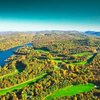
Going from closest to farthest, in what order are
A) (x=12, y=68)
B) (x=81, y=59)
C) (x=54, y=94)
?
1. (x=54, y=94)
2. (x=12, y=68)
3. (x=81, y=59)

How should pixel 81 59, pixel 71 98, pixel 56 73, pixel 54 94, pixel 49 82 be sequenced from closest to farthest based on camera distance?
pixel 71 98 → pixel 54 94 → pixel 49 82 → pixel 56 73 → pixel 81 59

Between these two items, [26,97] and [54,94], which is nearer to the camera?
[26,97]

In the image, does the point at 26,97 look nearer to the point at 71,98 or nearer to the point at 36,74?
the point at 71,98

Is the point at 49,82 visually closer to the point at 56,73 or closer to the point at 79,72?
the point at 56,73

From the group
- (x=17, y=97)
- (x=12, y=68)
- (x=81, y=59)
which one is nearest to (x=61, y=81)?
(x=17, y=97)

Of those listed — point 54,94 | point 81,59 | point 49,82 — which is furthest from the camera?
point 81,59

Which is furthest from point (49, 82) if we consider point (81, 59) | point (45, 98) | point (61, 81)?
point (81, 59)
